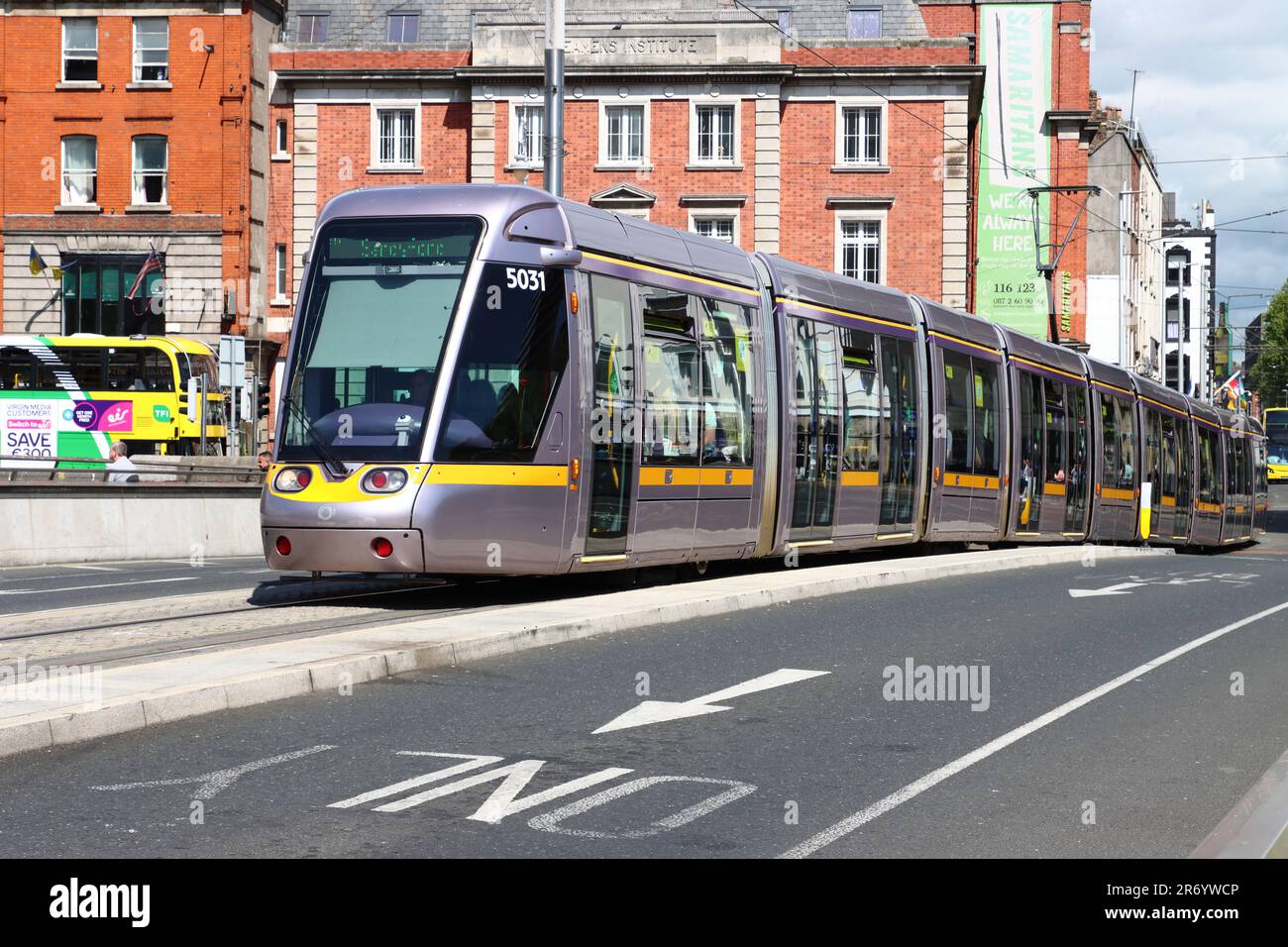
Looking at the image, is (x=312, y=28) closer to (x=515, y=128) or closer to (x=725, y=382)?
(x=515, y=128)

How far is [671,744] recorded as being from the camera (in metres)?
8.51

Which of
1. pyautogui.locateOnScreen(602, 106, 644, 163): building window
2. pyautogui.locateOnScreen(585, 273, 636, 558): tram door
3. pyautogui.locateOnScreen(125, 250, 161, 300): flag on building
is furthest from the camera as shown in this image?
pyautogui.locateOnScreen(602, 106, 644, 163): building window

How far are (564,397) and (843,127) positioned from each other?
37719 mm

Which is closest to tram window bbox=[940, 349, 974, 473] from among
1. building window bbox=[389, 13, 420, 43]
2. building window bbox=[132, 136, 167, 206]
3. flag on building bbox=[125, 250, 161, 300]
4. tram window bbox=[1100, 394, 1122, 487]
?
tram window bbox=[1100, 394, 1122, 487]

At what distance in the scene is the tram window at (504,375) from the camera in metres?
13.6

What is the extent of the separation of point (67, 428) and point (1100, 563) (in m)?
28.5

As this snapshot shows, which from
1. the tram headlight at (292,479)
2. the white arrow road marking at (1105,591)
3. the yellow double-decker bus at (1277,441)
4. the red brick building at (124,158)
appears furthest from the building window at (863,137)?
the yellow double-decker bus at (1277,441)

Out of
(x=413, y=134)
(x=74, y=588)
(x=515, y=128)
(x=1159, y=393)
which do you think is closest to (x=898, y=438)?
(x=74, y=588)

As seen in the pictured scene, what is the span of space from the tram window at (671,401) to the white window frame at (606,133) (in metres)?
34.3

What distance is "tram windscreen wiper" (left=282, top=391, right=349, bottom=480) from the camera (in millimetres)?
13672

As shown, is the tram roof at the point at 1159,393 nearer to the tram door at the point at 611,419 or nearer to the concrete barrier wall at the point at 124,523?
the concrete barrier wall at the point at 124,523

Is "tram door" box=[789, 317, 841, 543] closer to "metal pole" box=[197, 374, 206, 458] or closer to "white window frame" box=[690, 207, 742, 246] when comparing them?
"metal pole" box=[197, 374, 206, 458]

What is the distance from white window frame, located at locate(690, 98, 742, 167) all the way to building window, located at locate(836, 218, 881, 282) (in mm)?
4003
